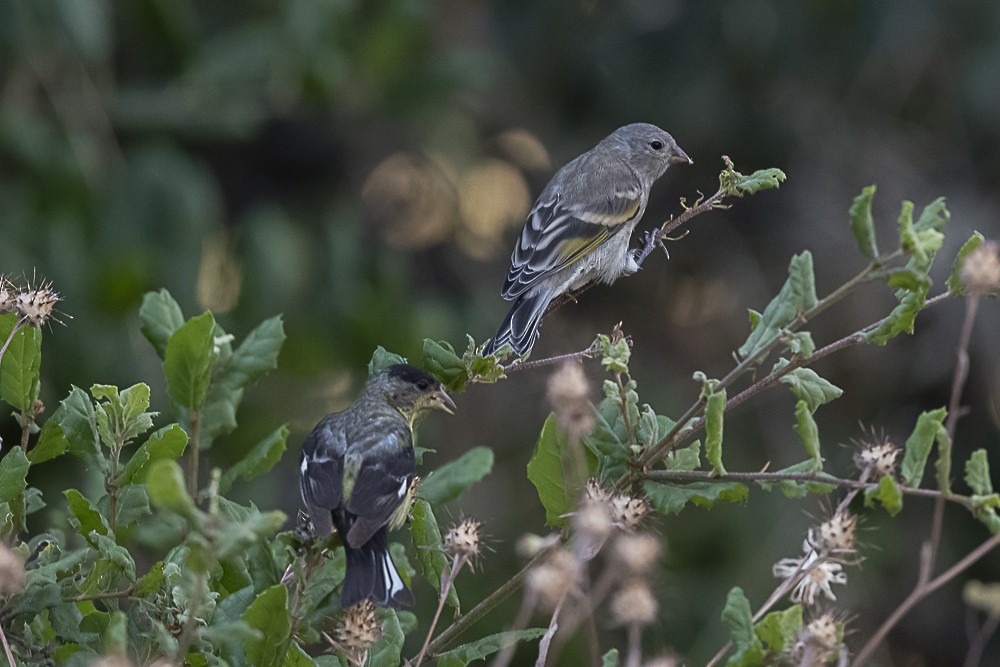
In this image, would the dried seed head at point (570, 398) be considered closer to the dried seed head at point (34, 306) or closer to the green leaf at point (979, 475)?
the green leaf at point (979, 475)

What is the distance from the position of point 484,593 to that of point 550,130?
3.31 meters

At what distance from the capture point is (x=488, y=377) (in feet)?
8.02

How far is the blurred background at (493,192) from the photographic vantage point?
6.23 metres

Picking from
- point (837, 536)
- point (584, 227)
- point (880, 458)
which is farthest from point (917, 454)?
point (584, 227)

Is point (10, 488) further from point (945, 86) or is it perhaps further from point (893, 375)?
point (945, 86)

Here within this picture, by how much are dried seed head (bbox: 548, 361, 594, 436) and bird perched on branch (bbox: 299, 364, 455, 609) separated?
0.48 metres

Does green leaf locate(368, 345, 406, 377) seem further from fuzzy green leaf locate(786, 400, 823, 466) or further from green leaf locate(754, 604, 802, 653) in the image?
green leaf locate(754, 604, 802, 653)

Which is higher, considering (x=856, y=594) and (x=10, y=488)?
(x=10, y=488)

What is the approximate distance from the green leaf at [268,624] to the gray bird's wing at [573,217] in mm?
2602

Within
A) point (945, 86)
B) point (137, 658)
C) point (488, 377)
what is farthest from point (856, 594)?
point (137, 658)

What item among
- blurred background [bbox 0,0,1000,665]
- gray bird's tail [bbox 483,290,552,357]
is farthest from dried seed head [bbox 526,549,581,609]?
blurred background [bbox 0,0,1000,665]

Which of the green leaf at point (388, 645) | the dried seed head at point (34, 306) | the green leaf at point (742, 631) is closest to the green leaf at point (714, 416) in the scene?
the green leaf at point (742, 631)

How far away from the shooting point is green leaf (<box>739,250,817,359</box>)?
2154 mm

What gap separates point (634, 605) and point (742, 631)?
0.40 metres
